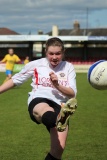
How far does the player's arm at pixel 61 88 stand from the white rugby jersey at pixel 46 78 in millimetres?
118

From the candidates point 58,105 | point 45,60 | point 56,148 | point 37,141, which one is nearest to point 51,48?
point 45,60

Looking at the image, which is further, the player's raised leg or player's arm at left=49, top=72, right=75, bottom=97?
player's arm at left=49, top=72, right=75, bottom=97

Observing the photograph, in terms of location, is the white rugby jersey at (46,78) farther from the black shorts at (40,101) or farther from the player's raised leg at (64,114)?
the player's raised leg at (64,114)

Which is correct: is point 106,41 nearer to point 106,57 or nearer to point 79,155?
point 106,57

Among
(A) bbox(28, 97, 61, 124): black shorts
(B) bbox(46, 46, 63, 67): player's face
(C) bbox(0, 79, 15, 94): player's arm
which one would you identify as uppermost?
(B) bbox(46, 46, 63, 67): player's face

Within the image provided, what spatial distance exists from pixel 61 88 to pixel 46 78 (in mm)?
387

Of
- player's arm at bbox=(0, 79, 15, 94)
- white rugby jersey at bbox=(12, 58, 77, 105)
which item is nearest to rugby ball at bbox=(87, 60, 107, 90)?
white rugby jersey at bbox=(12, 58, 77, 105)

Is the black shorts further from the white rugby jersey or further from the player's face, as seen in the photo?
the player's face

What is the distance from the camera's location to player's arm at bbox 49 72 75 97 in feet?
19.1

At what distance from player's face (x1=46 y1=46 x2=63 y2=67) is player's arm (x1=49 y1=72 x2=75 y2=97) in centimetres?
35

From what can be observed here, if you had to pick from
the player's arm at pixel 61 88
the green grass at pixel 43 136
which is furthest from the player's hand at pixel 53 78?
the green grass at pixel 43 136

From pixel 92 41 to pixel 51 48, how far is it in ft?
179

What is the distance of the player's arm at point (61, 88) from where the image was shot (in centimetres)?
582

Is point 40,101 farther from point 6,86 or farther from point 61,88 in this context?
point 6,86
